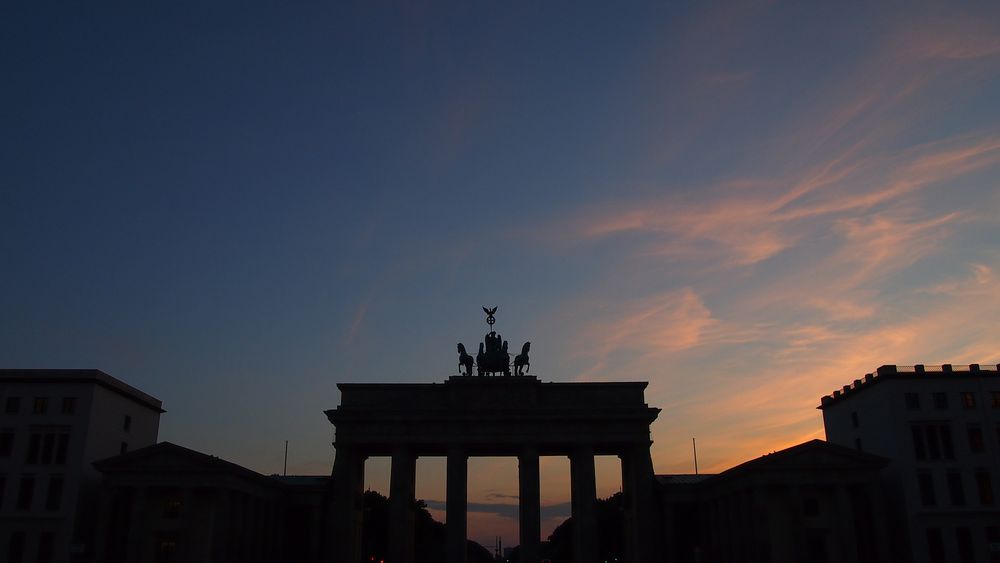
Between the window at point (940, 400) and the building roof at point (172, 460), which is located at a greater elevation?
the window at point (940, 400)

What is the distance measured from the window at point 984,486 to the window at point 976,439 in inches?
71.9

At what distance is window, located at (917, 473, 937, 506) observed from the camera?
68.3 metres

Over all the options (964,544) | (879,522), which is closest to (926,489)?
(964,544)

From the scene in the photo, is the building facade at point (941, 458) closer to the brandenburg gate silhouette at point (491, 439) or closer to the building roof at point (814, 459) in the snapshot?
the building roof at point (814, 459)

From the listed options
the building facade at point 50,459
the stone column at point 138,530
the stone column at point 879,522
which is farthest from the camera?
the building facade at point 50,459

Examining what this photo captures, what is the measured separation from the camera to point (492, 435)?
254 feet

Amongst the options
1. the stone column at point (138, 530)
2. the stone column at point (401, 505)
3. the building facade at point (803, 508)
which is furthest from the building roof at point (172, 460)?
the building facade at point (803, 508)

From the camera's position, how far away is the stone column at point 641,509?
7412 centimetres

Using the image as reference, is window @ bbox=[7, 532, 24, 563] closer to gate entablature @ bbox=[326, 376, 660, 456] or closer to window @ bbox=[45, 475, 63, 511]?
window @ bbox=[45, 475, 63, 511]

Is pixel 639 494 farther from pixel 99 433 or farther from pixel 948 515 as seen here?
Result: pixel 99 433

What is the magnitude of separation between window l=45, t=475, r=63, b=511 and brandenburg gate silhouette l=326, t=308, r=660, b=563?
23.4 metres

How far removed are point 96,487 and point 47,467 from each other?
4.70 meters

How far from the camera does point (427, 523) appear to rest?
151 meters

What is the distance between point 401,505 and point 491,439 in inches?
417
